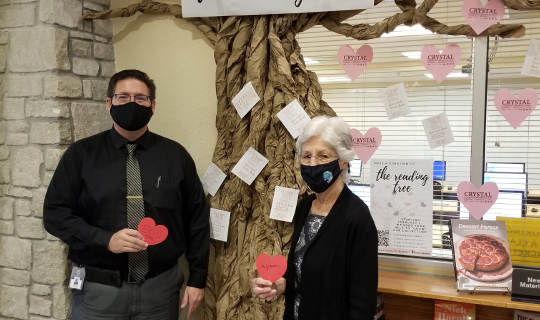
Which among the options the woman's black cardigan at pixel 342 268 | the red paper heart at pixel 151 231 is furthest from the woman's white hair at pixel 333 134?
the red paper heart at pixel 151 231

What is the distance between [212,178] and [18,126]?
1.10 meters

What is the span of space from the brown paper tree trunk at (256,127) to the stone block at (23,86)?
0.47 m

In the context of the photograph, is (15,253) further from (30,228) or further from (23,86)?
(23,86)

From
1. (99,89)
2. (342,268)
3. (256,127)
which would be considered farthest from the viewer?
(99,89)

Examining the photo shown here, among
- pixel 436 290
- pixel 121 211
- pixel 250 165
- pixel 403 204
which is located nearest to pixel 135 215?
pixel 121 211

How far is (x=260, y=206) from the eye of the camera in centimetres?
247

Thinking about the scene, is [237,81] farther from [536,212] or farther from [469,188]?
[536,212]

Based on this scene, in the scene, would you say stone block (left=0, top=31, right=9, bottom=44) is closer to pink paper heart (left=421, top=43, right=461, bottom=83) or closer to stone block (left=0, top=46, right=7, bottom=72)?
stone block (left=0, top=46, right=7, bottom=72)

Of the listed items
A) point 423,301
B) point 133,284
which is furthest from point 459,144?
point 133,284

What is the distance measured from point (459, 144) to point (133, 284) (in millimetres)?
1691

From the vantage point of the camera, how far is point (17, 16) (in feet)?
8.41

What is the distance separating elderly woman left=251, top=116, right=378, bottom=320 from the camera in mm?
1695

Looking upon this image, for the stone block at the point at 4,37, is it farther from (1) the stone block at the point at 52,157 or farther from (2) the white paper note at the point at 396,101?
(2) the white paper note at the point at 396,101

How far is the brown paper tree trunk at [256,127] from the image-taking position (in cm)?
233
